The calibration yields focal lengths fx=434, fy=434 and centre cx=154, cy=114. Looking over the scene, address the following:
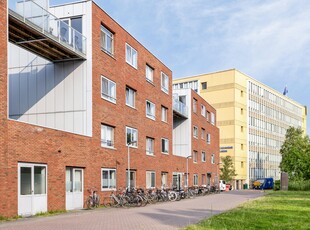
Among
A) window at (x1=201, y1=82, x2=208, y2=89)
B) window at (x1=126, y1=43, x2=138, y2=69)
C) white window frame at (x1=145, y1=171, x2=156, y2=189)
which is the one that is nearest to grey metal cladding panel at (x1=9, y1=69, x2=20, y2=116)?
window at (x1=126, y1=43, x2=138, y2=69)

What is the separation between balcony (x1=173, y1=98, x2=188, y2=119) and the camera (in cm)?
4121

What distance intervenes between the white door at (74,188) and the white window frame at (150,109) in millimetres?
11295

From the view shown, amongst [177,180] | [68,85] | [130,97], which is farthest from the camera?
[177,180]

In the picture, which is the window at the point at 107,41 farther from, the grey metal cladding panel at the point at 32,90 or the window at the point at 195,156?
the window at the point at 195,156

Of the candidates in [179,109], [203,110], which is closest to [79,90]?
[179,109]

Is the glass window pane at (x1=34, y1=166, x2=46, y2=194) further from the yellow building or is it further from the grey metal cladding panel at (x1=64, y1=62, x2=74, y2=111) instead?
the yellow building

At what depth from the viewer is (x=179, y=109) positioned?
42.8 metres

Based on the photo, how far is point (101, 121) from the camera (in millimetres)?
24172

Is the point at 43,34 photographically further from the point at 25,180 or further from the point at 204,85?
the point at 204,85

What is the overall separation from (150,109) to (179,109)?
10012 mm

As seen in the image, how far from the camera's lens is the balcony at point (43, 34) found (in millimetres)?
18750

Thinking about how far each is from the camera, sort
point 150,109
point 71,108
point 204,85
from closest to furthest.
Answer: point 71,108
point 150,109
point 204,85

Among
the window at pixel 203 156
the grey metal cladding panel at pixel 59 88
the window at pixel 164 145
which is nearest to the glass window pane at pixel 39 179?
the grey metal cladding panel at pixel 59 88

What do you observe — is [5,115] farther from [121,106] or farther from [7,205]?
[121,106]
